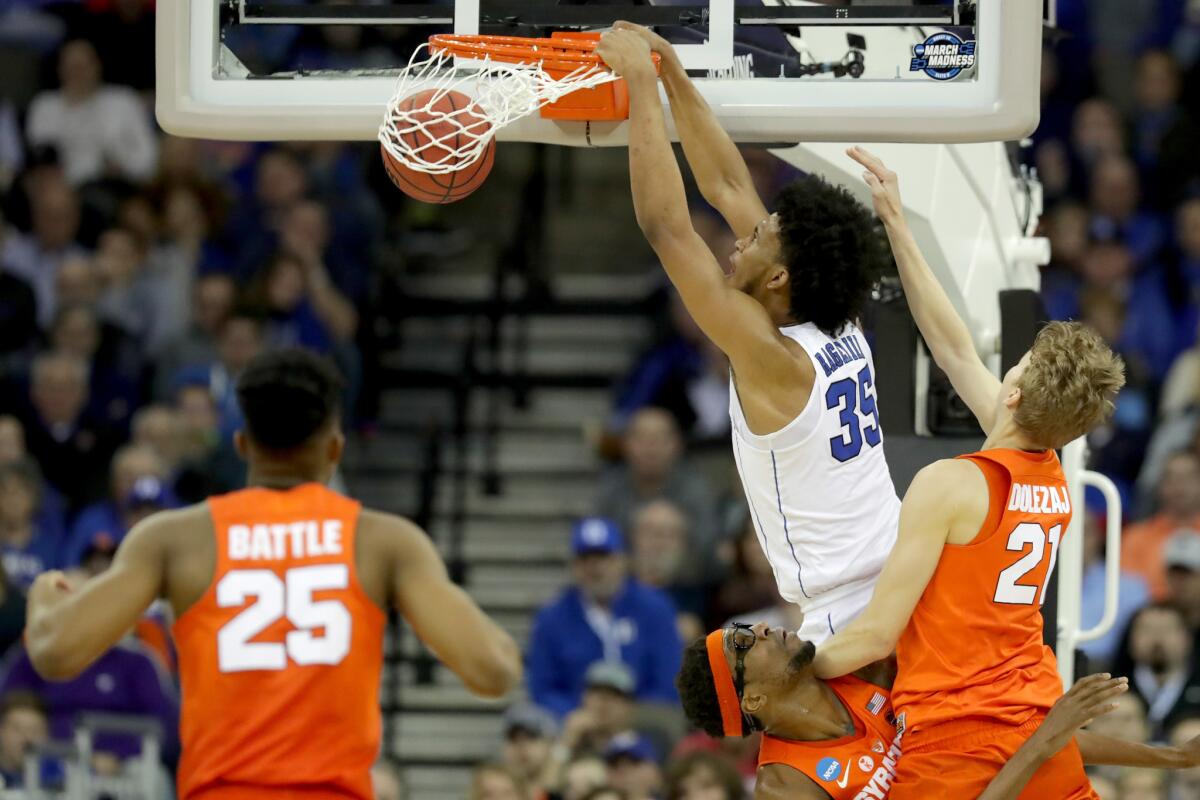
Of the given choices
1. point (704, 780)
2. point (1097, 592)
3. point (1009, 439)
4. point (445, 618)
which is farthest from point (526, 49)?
point (1097, 592)

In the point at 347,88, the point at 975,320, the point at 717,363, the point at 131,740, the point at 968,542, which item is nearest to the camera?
the point at 968,542

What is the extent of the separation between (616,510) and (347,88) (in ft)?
19.9

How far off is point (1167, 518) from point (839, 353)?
588cm

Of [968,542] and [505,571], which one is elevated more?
[968,542]

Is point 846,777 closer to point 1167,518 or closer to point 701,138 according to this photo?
point 701,138

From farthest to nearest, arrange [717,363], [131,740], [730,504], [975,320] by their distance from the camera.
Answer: [717,363]
[730,504]
[131,740]
[975,320]

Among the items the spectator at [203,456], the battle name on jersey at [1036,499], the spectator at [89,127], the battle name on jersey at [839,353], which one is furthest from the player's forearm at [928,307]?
the spectator at [89,127]

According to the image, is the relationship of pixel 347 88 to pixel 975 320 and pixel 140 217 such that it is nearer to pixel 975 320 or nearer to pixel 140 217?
pixel 975 320

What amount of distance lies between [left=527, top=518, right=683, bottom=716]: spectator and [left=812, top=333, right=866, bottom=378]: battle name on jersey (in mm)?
4832

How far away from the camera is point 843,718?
5410 mm

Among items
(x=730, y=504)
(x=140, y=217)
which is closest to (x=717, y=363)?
(x=730, y=504)

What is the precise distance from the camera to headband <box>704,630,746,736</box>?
214 inches

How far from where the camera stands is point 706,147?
553cm

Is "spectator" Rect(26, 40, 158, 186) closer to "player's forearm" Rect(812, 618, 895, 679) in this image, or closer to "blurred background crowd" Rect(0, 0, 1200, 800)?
"blurred background crowd" Rect(0, 0, 1200, 800)
